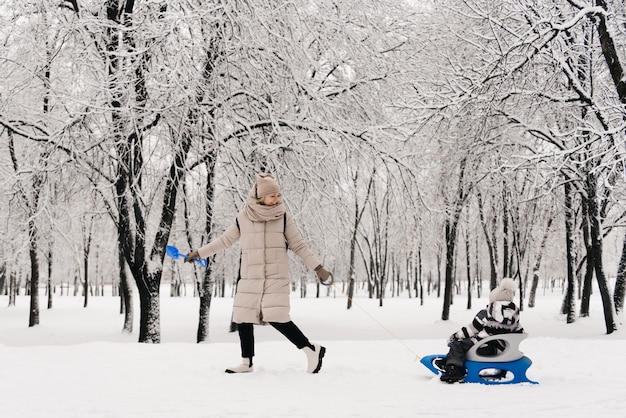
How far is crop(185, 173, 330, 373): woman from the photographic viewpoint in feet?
15.9

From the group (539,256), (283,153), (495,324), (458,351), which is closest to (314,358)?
(458,351)

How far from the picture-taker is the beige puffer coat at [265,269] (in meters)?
4.85

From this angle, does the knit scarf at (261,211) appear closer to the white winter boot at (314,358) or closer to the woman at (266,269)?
the woman at (266,269)

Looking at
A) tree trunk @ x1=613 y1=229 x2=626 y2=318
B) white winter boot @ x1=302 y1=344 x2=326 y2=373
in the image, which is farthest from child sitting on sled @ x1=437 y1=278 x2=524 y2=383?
tree trunk @ x1=613 y1=229 x2=626 y2=318

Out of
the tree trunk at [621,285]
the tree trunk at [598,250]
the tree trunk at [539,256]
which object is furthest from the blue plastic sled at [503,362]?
the tree trunk at [539,256]

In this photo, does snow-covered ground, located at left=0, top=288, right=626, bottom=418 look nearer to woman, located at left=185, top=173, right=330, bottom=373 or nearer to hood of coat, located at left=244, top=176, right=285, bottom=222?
woman, located at left=185, top=173, right=330, bottom=373

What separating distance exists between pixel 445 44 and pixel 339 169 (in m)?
5.60

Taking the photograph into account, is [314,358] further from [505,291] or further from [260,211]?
[505,291]

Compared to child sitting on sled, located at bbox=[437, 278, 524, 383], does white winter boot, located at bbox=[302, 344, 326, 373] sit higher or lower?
lower

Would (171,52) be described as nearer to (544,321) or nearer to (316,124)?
(316,124)

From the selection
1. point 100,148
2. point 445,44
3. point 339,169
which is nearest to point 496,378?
point 339,169

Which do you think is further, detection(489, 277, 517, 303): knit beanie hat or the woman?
detection(489, 277, 517, 303): knit beanie hat

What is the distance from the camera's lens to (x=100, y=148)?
27.8 ft

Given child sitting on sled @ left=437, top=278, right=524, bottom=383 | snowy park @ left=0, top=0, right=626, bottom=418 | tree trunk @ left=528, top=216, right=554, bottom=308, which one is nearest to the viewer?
snowy park @ left=0, top=0, right=626, bottom=418
